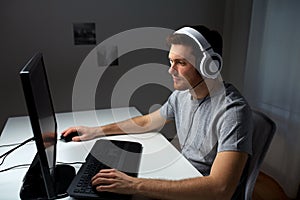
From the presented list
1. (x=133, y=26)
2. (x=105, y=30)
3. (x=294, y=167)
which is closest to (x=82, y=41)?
(x=105, y=30)

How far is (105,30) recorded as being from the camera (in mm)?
2086

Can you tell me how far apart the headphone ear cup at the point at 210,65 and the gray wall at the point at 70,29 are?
47.4 inches

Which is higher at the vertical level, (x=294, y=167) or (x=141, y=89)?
(x=141, y=89)

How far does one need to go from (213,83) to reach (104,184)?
0.59m

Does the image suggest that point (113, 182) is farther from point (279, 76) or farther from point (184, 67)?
point (279, 76)

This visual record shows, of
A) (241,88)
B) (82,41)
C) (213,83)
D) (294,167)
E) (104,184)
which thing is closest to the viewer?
(104,184)

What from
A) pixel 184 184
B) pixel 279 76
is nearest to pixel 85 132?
pixel 184 184

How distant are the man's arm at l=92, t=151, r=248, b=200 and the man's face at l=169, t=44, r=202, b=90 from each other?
0.37 meters

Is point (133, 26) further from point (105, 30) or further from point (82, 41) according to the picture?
point (82, 41)

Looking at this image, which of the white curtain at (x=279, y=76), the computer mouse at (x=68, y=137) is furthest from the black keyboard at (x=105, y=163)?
the white curtain at (x=279, y=76)

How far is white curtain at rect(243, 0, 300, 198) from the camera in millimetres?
1801

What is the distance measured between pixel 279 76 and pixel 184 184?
137 centimetres

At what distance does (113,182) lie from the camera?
89cm

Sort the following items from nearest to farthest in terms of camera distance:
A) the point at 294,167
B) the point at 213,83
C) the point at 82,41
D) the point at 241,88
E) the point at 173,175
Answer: the point at 173,175
the point at 213,83
the point at 294,167
the point at 82,41
the point at 241,88
